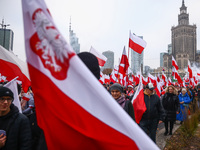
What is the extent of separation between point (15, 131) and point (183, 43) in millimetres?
113455

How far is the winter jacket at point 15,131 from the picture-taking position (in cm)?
222

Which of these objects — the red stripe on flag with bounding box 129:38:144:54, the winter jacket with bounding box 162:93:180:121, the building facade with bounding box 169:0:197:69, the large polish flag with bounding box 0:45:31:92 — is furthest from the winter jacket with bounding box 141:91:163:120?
the building facade with bounding box 169:0:197:69

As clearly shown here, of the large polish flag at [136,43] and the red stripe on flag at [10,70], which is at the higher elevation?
the large polish flag at [136,43]

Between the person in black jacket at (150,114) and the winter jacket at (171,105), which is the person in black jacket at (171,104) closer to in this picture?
the winter jacket at (171,105)

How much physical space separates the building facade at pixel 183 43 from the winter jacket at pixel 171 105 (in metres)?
101

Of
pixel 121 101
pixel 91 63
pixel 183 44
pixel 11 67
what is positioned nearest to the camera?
pixel 91 63

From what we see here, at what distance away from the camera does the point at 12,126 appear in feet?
7.44

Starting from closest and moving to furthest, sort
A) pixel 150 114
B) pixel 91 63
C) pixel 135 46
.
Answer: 1. pixel 91 63
2. pixel 150 114
3. pixel 135 46

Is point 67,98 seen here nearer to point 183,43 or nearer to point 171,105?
point 171,105

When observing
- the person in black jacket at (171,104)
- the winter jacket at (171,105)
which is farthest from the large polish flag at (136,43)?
the winter jacket at (171,105)

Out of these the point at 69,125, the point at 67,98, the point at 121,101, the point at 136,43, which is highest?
the point at 136,43

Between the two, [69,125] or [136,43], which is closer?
[69,125]

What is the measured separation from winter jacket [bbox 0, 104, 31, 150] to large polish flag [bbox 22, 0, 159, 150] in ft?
4.16

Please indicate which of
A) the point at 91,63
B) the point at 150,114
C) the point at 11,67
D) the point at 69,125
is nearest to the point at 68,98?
the point at 69,125
